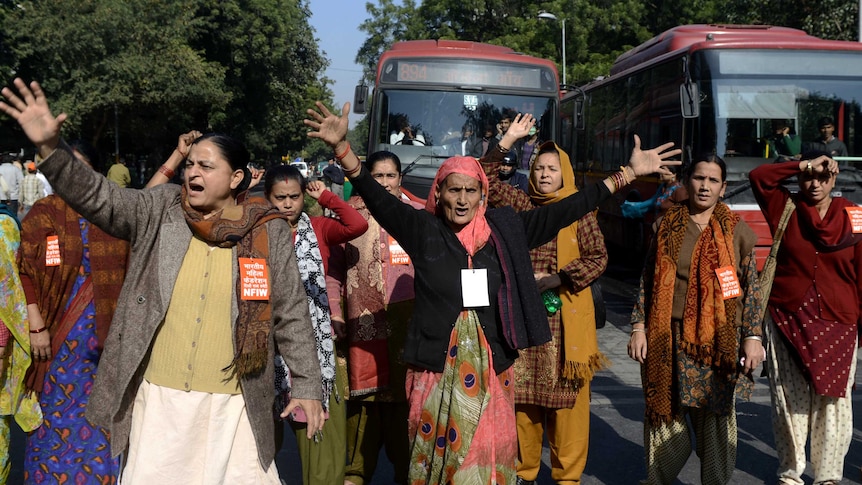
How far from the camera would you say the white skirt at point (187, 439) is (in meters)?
3.24

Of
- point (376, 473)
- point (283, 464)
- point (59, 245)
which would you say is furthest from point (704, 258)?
point (59, 245)

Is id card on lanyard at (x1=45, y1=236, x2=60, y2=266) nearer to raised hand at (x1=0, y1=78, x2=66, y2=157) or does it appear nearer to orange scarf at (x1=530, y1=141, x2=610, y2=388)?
raised hand at (x1=0, y1=78, x2=66, y2=157)

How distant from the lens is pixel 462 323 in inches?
149

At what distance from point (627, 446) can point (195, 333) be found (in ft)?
11.3

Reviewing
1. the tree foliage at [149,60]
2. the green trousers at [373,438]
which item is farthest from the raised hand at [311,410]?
the tree foliage at [149,60]

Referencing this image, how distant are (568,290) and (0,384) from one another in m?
2.83

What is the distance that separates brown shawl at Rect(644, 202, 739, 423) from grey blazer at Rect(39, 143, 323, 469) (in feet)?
6.66

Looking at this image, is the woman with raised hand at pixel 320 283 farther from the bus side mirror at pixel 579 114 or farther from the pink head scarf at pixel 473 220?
the bus side mirror at pixel 579 114

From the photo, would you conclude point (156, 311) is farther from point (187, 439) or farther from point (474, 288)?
point (474, 288)

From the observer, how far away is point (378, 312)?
4.85 meters

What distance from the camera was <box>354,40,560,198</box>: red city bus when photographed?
10.9 meters

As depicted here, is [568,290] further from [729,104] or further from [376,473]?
[729,104]

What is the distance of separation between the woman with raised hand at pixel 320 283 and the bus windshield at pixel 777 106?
6907 millimetres

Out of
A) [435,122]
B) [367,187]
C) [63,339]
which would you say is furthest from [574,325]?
[435,122]
